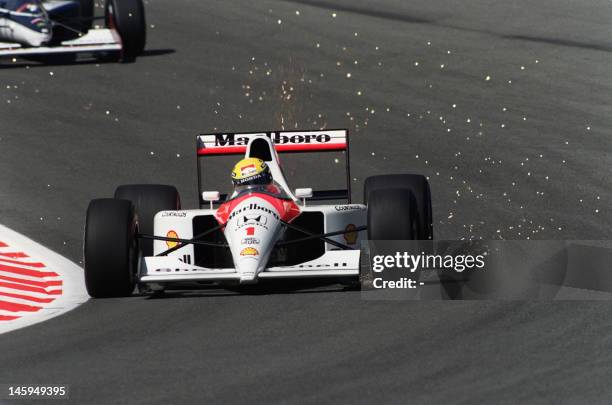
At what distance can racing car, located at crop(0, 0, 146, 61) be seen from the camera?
23.6 meters

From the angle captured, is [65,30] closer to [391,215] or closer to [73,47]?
[73,47]

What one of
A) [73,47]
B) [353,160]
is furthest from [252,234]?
[73,47]

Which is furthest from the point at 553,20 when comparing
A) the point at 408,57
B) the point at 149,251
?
the point at 149,251

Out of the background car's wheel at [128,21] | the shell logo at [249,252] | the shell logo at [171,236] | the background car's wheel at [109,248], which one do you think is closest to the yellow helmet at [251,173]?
the shell logo at [171,236]

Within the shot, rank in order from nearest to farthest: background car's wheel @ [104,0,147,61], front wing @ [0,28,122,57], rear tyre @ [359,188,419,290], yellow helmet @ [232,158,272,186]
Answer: rear tyre @ [359,188,419,290]
yellow helmet @ [232,158,272,186]
front wing @ [0,28,122,57]
background car's wheel @ [104,0,147,61]

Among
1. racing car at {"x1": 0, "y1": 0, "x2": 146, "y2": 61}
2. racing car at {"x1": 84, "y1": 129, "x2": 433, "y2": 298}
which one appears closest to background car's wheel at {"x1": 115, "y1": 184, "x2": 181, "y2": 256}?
racing car at {"x1": 84, "y1": 129, "x2": 433, "y2": 298}

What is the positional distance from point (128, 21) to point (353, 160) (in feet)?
21.0

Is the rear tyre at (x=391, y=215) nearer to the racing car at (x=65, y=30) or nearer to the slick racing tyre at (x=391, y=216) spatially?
the slick racing tyre at (x=391, y=216)

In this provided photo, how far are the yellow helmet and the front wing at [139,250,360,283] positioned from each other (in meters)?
1.01

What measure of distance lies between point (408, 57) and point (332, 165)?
6568 millimetres

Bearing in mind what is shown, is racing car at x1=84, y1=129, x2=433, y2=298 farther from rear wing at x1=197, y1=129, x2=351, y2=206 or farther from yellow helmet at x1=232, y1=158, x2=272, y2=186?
rear wing at x1=197, y1=129, x2=351, y2=206

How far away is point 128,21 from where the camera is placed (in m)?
24.7

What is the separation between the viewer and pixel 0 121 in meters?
22.0

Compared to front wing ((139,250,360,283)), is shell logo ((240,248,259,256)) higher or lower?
higher
